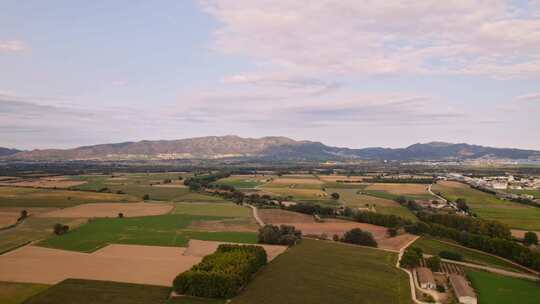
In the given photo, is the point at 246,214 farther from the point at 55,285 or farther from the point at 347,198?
the point at 55,285

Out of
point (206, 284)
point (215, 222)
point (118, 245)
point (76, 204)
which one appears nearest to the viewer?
point (206, 284)

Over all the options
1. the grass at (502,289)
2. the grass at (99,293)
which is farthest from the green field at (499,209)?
the grass at (99,293)

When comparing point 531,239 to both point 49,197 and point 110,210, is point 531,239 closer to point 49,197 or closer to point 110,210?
point 110,210

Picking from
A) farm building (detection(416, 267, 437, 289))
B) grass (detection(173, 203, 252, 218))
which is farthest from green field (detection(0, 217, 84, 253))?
farm building (detection(416, 267, 437, 289))

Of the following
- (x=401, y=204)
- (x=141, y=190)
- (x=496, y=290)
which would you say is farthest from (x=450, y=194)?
(x=141, y=190)

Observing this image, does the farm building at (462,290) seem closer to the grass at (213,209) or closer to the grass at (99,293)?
the grass at (99,293)

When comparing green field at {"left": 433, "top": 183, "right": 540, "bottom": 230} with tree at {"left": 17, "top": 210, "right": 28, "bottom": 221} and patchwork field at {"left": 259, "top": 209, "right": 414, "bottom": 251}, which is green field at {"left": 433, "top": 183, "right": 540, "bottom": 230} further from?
tree at {"left": 17, "top": 210, "right": 28, "bottom": 221}
